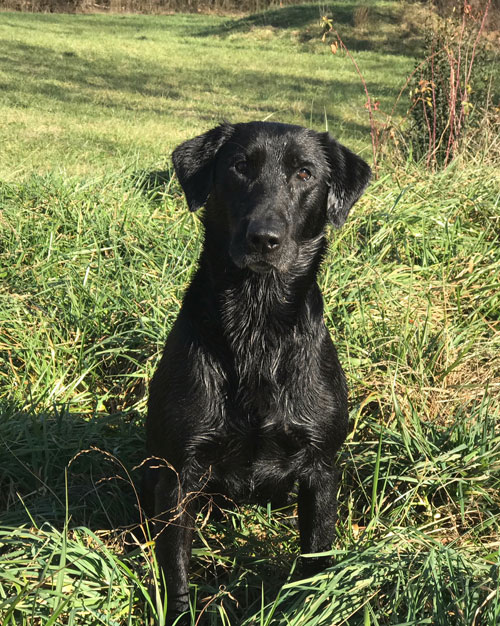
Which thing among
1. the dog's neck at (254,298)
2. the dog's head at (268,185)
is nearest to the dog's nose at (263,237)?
the dog's head at (268,185)

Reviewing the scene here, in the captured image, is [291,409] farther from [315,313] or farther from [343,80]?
[343,80]

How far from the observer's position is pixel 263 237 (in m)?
2.40

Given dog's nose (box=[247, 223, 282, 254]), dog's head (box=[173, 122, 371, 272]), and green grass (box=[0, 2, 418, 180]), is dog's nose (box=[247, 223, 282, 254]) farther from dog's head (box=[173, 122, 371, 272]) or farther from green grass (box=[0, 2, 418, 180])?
green grass (box=[0, 2, 418, 180])

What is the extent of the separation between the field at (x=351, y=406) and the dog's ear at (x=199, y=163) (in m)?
1.03

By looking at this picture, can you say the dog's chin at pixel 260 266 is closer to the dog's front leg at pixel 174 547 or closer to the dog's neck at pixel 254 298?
the dog's neck at pixel 254 298

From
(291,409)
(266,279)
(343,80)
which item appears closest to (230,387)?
(291,409)

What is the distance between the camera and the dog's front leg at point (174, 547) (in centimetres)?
243

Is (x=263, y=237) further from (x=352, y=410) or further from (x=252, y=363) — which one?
(x=352, y=410)

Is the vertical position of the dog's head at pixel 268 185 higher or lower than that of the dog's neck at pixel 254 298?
higher

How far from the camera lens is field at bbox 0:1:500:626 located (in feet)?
7.38

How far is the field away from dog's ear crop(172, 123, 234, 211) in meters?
1.03

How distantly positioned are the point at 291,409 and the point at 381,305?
1553 mm

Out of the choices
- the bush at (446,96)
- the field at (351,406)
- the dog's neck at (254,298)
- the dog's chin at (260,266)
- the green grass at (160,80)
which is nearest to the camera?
the field at (351,406)

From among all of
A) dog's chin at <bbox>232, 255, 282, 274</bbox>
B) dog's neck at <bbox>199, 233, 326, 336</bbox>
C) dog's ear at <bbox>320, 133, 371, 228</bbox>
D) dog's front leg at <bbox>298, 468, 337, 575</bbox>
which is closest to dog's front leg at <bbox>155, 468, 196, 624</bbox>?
dog's front leg at <bbox>298, 468, 337, 575</bbox>
